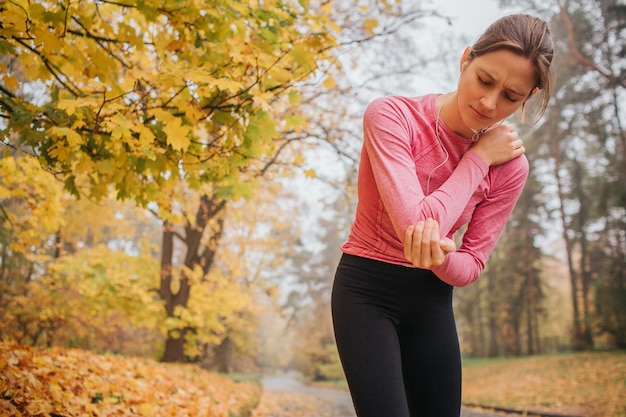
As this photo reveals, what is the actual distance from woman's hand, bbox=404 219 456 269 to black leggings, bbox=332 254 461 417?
1.09 feet

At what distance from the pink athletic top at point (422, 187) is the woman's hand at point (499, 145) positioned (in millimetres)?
39

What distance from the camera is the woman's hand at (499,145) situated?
157 centimetres

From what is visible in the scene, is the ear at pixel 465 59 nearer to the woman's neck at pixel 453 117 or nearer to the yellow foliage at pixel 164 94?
the woman's neck at pixel 453 117

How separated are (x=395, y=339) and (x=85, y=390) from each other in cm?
344

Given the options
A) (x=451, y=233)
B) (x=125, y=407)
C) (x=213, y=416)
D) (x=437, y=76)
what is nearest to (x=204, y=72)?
(x=451, y=233)

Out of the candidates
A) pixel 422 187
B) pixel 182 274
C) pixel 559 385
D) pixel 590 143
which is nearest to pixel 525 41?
pixel 422 187

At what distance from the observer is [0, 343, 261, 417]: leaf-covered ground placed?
3.08 metres

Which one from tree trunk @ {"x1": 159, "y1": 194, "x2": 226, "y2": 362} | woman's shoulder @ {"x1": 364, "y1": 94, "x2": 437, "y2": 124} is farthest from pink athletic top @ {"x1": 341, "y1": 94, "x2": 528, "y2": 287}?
tree trunk @ {"x1": 159, "y1": 194, "x2": 226, "y2": 362}

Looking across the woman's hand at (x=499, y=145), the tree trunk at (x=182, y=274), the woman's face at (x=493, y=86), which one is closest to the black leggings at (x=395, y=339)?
the woman's hand at (x=499, y=145)

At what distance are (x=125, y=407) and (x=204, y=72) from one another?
304cm

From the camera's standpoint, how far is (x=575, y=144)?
25.2 metres

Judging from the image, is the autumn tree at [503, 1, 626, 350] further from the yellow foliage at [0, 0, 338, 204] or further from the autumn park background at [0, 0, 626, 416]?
the yellow foliage at [0, 0, 338, 204]

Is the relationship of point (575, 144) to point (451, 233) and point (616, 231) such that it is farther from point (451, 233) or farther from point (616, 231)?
point (451, 233)

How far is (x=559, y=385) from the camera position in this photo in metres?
13.5
